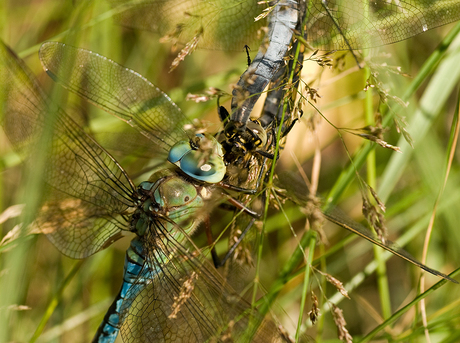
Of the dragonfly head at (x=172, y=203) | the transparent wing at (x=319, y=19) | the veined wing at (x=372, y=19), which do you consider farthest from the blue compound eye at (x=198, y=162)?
the veined wing at (x=372, y=19)

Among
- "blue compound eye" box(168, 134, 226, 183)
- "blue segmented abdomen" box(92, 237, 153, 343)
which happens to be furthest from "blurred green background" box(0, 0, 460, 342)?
"blue compound eye" box(168, 134, 226, 183)

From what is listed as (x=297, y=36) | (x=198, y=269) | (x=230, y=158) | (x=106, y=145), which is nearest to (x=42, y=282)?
(x=106, y=145)

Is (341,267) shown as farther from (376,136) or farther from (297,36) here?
(297,36)

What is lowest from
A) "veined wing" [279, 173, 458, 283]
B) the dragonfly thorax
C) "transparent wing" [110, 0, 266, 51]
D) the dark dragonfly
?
"veined wing" [279, 173, 458, 283]

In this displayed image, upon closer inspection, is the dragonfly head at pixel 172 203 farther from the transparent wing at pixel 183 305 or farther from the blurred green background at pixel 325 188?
the blurred green background at pixel 325 188

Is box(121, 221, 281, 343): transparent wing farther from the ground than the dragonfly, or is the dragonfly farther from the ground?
the dragonfly

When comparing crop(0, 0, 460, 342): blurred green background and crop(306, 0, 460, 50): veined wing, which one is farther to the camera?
crop(0, 0, 460, 342): blurred green background

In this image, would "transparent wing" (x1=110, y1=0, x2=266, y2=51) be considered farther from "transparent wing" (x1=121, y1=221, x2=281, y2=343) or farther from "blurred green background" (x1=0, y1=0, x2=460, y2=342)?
"transparent wing" (x1=121, y1=221, x2=281, y2=343)

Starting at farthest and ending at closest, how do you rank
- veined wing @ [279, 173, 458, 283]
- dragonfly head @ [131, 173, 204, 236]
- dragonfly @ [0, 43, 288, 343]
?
dragonfly head @ [131, 173, 204, 236]
dragonfly @ [0, 43, 288, 343]
veined wing @ [279, 173, 458, 283]
